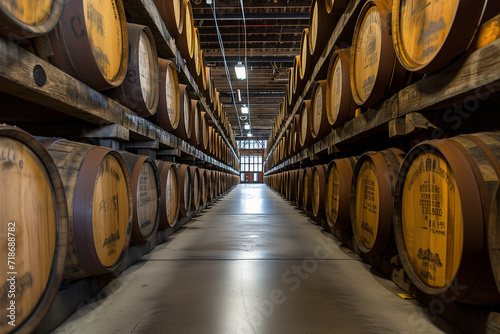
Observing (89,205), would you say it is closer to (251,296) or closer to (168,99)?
(251,296)

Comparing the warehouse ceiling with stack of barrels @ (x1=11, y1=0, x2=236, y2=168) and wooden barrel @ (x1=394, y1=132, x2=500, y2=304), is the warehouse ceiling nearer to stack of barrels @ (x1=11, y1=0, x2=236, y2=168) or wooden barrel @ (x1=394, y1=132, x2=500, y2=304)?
stack of barrels @ (x1=11, y1=0, x2=236, y2=168)

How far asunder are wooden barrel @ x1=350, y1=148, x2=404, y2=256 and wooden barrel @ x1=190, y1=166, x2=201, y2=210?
128 inches

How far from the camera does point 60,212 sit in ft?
4.56

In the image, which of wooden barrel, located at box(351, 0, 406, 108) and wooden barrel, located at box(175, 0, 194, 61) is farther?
wooden barrel, located at box(175, 0, 194, 61)

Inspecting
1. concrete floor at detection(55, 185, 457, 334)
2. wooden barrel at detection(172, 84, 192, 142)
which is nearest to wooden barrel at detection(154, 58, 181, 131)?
wooden barrel at detection(172, 84, 192, 142)

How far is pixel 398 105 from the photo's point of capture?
7.13 ft

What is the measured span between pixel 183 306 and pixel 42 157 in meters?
1.20

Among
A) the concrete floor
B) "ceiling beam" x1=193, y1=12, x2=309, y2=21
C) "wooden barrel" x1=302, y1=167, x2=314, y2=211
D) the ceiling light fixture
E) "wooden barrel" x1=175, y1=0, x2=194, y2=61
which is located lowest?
the concrete floor

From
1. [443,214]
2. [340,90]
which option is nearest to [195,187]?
[340,90]

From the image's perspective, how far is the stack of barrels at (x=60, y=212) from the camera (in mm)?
1148

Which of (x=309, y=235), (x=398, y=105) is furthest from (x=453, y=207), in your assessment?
(x=309, y=235)

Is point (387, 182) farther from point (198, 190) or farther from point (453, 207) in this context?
point (198, 190)

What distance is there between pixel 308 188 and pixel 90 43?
444 centimetres

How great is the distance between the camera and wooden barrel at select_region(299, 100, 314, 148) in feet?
17.3
